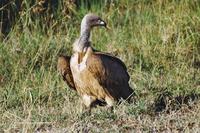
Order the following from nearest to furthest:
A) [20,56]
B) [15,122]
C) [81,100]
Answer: [15,122], [81,100], [20,56]

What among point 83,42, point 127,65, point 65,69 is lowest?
point 127,65

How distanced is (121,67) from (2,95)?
1204mm

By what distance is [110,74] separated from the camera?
6586 mm

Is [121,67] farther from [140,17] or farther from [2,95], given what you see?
[140,17]

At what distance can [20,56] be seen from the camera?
8320mm

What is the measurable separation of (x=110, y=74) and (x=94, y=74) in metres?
0.14

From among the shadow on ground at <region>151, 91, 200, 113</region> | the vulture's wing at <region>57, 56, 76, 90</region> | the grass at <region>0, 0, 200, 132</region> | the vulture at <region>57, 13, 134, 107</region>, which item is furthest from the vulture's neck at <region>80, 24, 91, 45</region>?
the shadow on ground at <region>151, 91, 200, 113</region>

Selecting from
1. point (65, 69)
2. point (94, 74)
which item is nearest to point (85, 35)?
point (65, 69)

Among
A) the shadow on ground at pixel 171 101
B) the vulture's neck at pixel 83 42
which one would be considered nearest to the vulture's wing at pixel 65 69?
the vulture's neck at pixel 83 42

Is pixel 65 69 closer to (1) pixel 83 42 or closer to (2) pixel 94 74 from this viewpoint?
(1) pixel 83 42

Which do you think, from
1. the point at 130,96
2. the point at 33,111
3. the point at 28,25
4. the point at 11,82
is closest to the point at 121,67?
the point at 130,96

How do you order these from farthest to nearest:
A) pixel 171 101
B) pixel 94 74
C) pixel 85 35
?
pixel 85 35 < pixel 171 101 < pixel 94 74

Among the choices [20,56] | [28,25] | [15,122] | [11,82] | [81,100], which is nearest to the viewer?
[15,122]

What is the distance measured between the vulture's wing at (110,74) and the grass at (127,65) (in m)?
0.16
